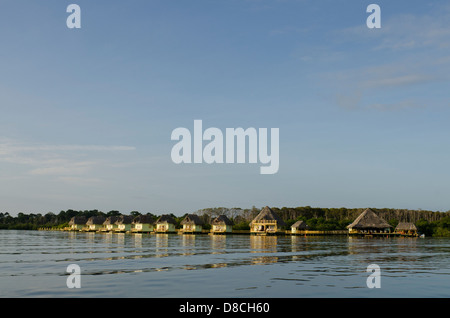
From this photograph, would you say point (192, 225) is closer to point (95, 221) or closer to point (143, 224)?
point (143, 224)

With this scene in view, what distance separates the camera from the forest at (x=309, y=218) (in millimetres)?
105688

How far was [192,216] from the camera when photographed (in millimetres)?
112688

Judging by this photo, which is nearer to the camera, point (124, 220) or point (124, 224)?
point (124, 224)

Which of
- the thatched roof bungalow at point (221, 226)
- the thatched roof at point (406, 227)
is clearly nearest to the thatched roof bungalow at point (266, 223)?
the thatched roof bungalow at point (221, 226)

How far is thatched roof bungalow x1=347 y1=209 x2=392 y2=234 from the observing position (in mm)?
90312

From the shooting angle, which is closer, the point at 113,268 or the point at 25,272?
the point at 25,272

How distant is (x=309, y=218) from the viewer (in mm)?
141375

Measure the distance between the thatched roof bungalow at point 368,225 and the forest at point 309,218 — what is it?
1311 cm

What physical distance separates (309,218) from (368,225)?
169 feet

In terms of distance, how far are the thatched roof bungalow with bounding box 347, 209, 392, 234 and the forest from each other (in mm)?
13107

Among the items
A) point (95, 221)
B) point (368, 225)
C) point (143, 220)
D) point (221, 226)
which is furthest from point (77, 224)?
point (368, 225)
